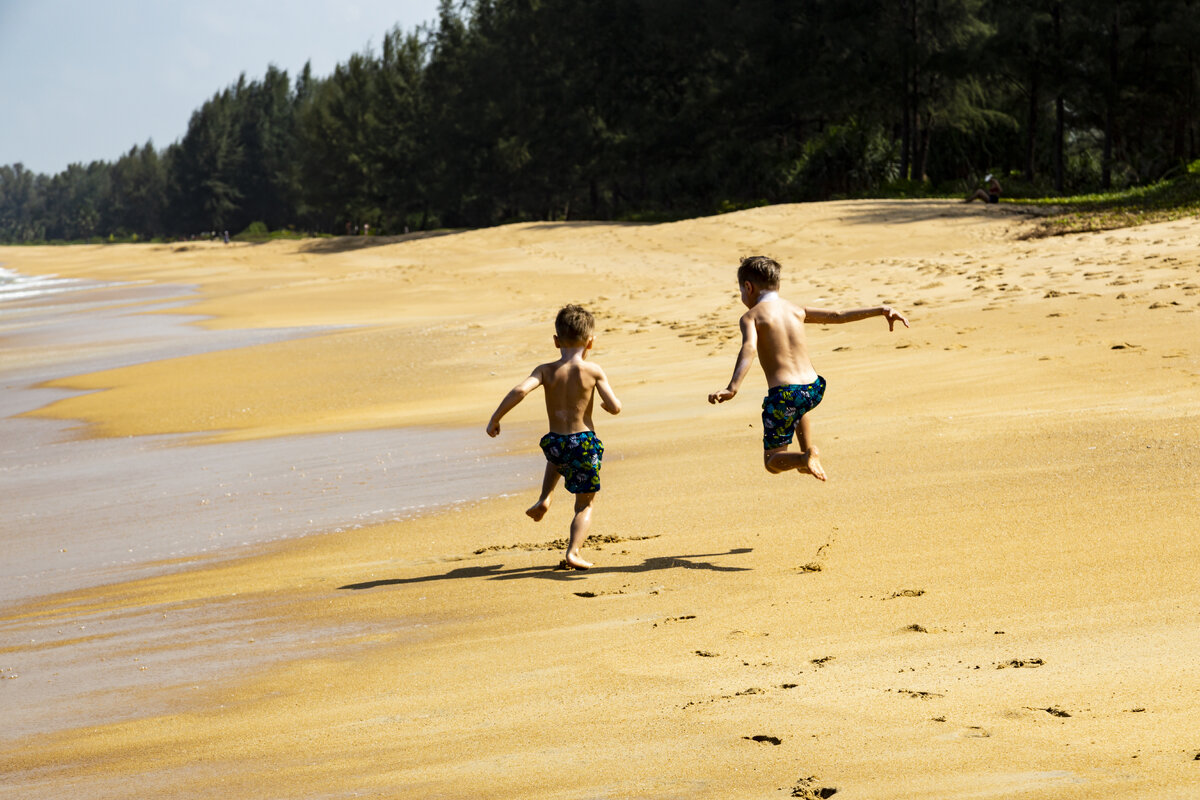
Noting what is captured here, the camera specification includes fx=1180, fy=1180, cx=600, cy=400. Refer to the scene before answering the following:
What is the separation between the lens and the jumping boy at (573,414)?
19.1ft

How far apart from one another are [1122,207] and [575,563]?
64.3 ft

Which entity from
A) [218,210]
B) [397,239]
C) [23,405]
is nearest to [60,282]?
[397,239]

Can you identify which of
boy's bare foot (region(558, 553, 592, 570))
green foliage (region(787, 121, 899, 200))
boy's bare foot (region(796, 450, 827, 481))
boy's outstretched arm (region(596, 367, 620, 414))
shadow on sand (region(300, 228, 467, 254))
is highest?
green foliage (region(787, 121, 899, 200))

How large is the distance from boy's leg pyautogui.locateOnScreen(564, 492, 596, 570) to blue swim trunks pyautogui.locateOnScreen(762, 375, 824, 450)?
3.05ft

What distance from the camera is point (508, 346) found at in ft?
50.1

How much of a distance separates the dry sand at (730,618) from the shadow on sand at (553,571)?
0.09 ft

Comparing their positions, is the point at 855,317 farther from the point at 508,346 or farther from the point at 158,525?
the point at 508,346

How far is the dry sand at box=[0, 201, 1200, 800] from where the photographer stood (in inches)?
129

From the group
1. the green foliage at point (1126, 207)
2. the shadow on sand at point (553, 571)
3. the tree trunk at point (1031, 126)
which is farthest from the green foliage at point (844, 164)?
the shadow on sand at point (553, 571)

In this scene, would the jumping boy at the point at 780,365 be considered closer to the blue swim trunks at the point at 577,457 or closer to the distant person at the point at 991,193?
the blue swim trunks at the point at 577,457

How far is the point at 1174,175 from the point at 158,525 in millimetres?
26212

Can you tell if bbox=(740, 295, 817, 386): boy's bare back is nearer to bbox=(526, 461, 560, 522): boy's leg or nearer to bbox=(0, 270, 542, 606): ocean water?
bbox=(526, 461, 560, 522): boy's leg

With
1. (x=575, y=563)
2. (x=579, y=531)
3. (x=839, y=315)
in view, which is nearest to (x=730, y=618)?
(x=575, y=563)

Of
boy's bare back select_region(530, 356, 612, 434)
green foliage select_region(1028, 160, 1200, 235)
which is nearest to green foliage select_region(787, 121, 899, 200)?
green foliage select_region(1028, 160, 1200, 235)
